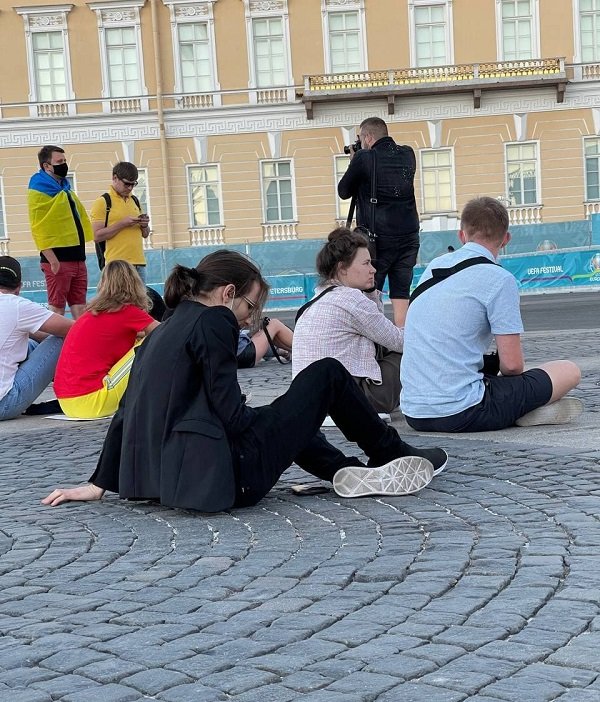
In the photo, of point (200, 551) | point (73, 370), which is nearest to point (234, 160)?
point (73, 370)

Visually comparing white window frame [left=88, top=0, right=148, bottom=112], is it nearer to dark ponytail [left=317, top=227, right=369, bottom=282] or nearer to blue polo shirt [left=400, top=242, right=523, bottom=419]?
dark ponytail [left=317, top=227, right=369, bottom=282]

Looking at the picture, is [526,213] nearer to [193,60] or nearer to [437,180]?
[437,180]

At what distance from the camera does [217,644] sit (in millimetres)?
3564

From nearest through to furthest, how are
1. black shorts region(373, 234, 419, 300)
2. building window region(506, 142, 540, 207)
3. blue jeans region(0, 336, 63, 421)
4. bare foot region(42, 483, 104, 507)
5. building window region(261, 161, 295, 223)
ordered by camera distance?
1. bare foot region(42, 483, 104, 507)
2. blue jeans region(0, 336, 63, 421)
3. black shorts region(373, 234, 419, 300)
4. building window region(506, 142, 540, 207)
5. building window region(261, 161, 295, 223)

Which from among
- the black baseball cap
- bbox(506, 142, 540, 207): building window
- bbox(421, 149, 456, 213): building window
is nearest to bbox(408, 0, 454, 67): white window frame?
bbox(421, 149, 456, 213): building window

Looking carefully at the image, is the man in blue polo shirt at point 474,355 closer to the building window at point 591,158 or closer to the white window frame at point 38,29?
the building window at point 591,158

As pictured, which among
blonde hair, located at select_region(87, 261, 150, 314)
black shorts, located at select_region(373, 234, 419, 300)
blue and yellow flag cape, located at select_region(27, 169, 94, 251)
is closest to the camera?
blonde hair, located at select_region(87, 261, 150, 314)

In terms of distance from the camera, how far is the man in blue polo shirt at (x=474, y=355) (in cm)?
684

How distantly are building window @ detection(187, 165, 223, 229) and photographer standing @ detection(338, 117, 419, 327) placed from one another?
26084 mm

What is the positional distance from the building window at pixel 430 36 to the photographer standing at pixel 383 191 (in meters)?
26.1

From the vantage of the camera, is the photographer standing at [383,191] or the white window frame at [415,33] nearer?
the photographer standing at [383,191]

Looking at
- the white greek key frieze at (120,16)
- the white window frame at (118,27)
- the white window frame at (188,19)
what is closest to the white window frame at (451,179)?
the white window frame at (188,19)

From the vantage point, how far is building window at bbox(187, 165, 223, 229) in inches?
1449

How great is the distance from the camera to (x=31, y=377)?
9.16m
